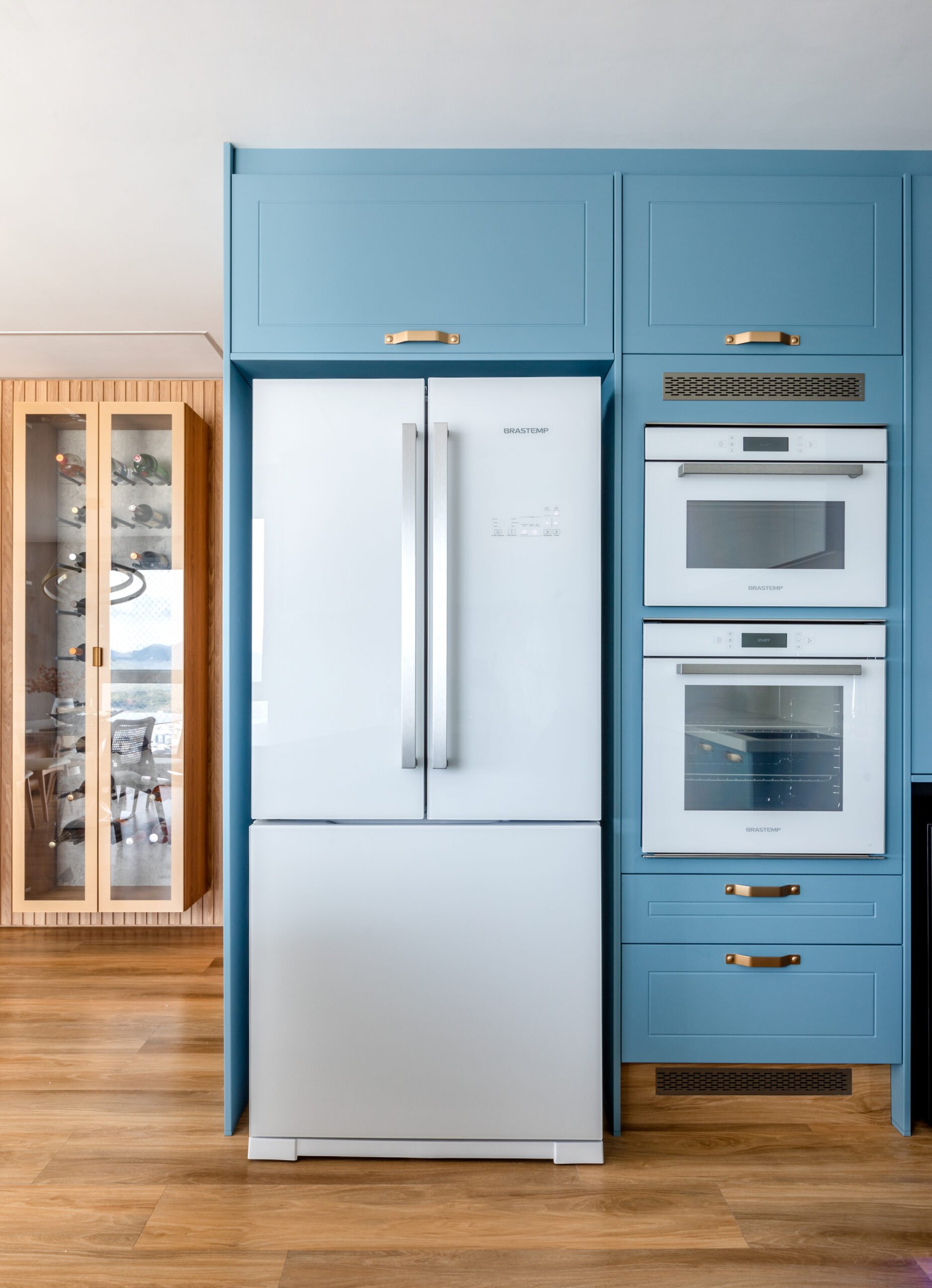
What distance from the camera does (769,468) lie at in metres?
1.83

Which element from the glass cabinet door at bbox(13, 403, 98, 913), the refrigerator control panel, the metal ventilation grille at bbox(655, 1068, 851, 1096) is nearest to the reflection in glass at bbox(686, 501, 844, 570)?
the refrigerator control panel

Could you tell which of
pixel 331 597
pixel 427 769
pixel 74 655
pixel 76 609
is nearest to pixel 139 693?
pixel 74 655

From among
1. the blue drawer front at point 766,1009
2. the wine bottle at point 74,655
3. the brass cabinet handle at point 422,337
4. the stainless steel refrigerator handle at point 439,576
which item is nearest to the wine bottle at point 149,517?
the wine bottle at point 74,655

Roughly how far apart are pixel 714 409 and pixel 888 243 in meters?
0.60

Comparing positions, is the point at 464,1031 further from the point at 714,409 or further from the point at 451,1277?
the point at 714,409

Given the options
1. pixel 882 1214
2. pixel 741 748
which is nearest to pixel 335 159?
pixel 741 748

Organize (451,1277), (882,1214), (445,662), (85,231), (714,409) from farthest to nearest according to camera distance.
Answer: (85,231) → (714,409) → (445,662) → (882,1214) → (451,1277)

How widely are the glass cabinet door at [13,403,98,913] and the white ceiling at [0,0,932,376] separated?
1.13 meters

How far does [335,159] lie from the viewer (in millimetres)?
1893

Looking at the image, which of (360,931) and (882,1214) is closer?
(882,1214)

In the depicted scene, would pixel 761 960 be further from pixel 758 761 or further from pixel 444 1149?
pixel 444 1149

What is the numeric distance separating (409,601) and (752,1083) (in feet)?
4.93

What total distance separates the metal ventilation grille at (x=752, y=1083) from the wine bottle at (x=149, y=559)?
258cm

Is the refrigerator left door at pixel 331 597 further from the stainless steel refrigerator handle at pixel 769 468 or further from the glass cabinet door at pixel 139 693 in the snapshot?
the glass cabinet door at pixel 139 693
